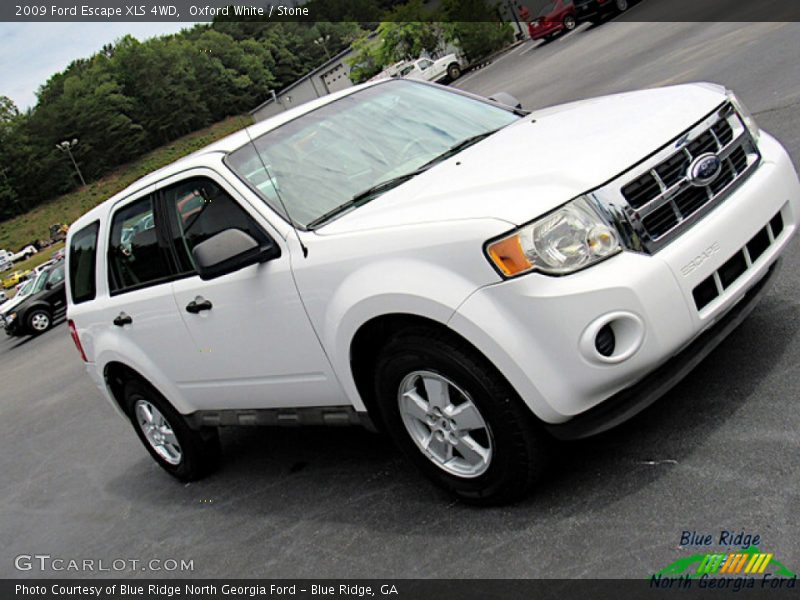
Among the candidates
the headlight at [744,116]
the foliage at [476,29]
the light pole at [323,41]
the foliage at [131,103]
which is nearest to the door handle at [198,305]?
the headlight at [744,116]

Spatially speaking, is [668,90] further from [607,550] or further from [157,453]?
[157,453]

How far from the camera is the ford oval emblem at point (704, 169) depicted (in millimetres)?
3818

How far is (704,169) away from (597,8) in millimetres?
35723

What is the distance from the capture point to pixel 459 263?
3570mm

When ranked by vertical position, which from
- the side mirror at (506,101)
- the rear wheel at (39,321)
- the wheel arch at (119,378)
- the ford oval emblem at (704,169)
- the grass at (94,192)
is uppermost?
the grass at (94,192)

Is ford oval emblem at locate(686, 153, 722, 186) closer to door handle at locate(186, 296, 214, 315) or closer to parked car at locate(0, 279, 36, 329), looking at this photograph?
door handle at locate(186, 296, 214, 315)

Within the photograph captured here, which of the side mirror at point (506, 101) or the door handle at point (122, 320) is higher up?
the side mirror at point (506, 101)

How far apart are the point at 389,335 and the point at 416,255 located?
48 cm

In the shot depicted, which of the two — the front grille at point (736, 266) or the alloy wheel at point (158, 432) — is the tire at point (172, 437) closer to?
the alloy wheel at point (158, 432)

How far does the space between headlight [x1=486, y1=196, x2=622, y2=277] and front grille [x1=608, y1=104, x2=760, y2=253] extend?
111 millimetres

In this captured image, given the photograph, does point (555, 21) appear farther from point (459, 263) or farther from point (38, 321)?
point (459, 263)

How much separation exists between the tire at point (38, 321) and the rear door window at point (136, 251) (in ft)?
61.7

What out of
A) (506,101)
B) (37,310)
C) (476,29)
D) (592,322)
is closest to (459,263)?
(592,322)

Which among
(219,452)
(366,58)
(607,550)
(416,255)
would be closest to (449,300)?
(416,255)
